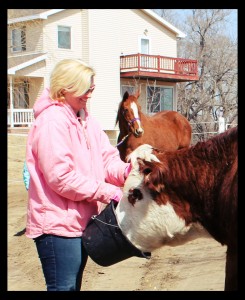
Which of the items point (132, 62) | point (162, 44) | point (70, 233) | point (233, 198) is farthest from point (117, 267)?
point (162, 44)

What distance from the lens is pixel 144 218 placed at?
304 cm

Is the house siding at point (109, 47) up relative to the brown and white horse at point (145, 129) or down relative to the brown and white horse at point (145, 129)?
up

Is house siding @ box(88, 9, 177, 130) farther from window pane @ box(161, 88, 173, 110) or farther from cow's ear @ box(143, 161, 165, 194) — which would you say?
cow's ear @ box(143, 161, 165, 194)

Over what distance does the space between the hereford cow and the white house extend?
79.3 ft

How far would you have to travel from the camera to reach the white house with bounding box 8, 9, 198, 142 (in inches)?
1098

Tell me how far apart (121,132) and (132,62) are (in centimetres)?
1970

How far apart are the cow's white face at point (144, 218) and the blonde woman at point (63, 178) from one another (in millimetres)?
204

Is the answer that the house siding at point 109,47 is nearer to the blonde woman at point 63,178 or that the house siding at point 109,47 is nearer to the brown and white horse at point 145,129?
the brown and white horse at point 145,129

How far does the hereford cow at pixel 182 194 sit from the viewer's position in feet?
9.46

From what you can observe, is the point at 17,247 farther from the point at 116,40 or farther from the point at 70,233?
the point at 116,40

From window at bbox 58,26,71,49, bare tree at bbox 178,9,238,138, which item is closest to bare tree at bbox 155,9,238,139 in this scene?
bare tree at bbox 178,9,238,138

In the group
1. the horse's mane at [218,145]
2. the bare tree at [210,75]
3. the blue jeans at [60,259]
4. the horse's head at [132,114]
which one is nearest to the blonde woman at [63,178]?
the blue jeans at [60,259]

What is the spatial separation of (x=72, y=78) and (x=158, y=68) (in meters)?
26.5

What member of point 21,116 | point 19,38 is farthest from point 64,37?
point 21,116
